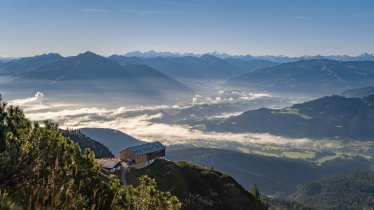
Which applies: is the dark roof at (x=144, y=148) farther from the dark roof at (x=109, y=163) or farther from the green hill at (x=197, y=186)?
the dark roof at (x=109, y=163)

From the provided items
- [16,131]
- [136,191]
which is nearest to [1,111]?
[16,131]

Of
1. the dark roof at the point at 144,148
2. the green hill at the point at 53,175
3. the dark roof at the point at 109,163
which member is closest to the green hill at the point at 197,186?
the dark roof at the point at 144,148

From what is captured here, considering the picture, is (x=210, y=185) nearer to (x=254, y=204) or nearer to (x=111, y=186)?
(x=254, y=204)

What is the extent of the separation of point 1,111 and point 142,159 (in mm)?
101763

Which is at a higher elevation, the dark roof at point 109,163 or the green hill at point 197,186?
the dark roof at point 109,163

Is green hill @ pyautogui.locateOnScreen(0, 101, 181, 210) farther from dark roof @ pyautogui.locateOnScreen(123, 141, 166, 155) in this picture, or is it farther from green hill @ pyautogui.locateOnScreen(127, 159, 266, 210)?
dark roof @ pyautogui.locateOnScreen(123, 141, 166, 155)

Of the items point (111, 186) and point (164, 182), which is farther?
point (164, 182)

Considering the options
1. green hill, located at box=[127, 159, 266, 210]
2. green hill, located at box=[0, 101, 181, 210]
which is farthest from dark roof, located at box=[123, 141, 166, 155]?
green hill, located at box=[0, 101, 181, 210]

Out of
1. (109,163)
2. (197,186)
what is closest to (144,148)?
(109,163)

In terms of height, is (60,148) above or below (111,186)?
above

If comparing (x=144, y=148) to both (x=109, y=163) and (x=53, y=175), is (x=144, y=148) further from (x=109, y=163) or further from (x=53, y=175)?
(x=53, y=175)

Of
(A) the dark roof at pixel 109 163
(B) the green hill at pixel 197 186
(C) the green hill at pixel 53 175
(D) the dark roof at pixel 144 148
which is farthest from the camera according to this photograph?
(D) the dark roof at pixel 144 148

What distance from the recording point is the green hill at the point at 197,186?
12569cm

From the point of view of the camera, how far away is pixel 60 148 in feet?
108
